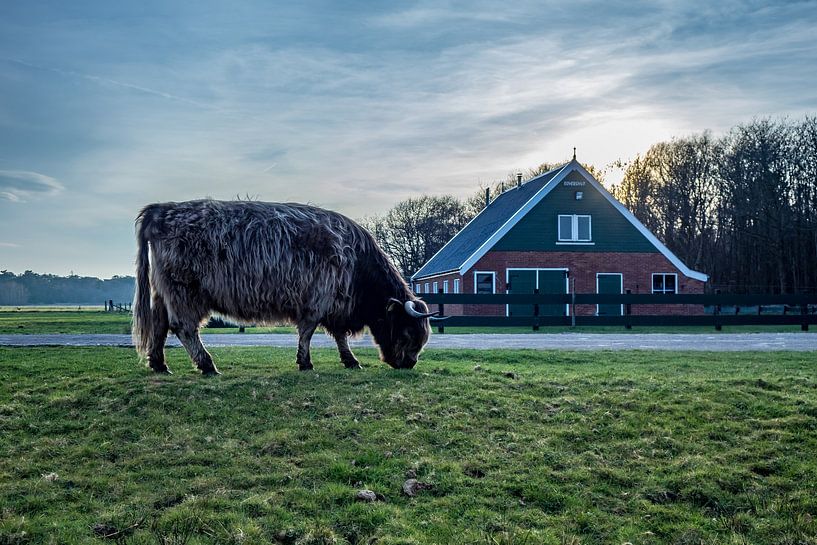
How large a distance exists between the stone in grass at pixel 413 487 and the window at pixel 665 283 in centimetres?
3086

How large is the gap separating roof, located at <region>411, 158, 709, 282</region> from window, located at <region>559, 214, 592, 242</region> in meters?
1.67

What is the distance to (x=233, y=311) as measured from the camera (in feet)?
31.9

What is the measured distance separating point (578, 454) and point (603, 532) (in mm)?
1473

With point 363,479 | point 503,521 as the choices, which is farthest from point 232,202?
point 503,521

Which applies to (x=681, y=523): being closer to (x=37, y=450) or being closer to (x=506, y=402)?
(x=506, y=402)

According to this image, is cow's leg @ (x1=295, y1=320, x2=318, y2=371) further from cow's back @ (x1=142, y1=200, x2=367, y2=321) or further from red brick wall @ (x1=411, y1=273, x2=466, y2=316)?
red brick wall @ (x1=411, y1=273, x2=466, y2=316)

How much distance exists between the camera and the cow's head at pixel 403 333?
10.6 metres

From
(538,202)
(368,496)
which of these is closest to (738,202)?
(538,202)

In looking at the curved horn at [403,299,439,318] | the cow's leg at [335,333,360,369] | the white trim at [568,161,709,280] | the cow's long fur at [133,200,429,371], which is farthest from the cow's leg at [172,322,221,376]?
the white trim at [568,161,709,280]

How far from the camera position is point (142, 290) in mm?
9500

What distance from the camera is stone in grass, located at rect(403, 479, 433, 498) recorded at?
543cm

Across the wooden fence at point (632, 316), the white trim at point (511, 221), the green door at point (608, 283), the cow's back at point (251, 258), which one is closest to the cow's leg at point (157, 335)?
the cow's back at point (251, 258)

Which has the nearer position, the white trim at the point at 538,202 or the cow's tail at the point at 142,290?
the cow's tail at the point at 142,290

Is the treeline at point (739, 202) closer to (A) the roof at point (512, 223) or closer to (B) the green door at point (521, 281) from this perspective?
(A) the roof at point (512, 223)
